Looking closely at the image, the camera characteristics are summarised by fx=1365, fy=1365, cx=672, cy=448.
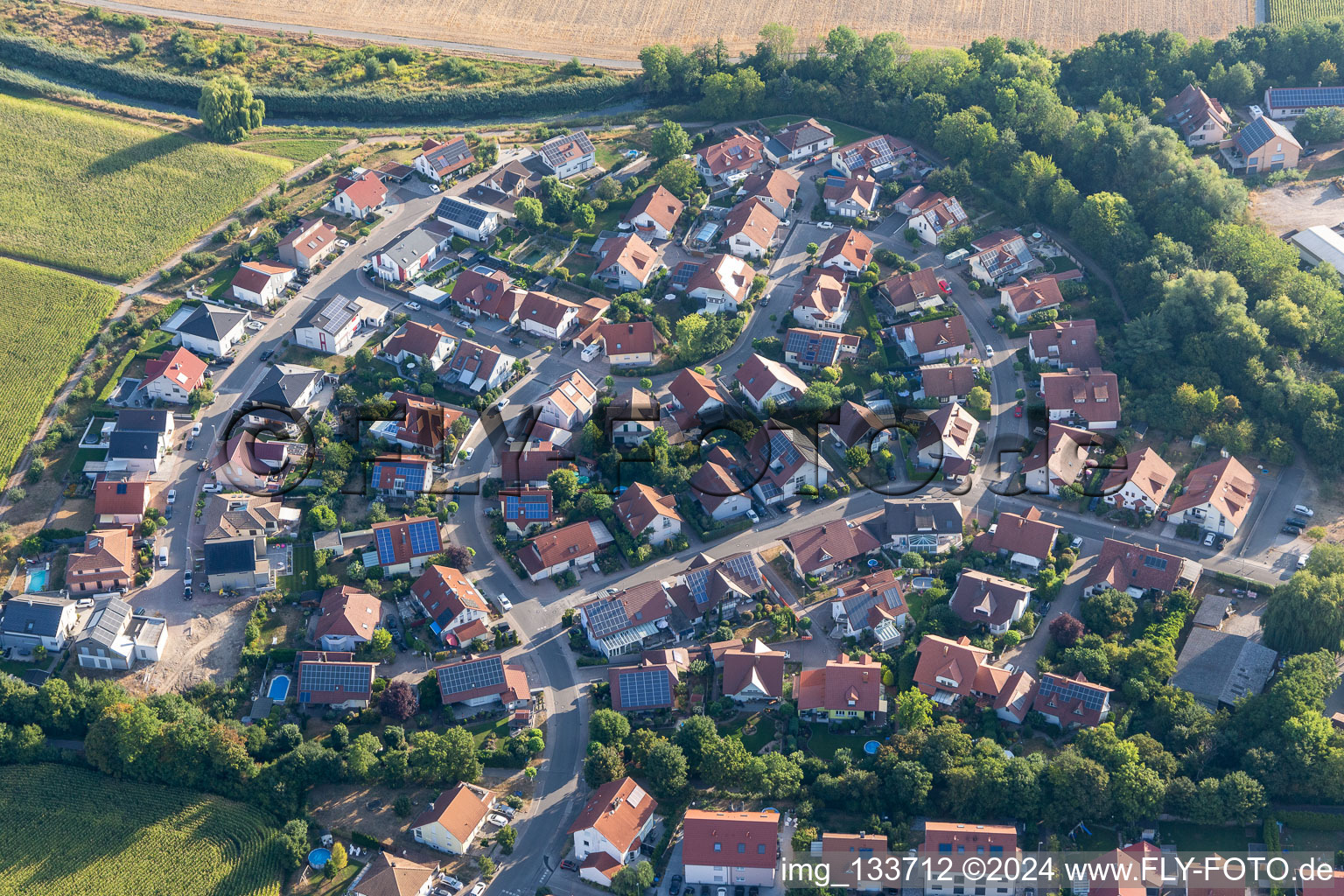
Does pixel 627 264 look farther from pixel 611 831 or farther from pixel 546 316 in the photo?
pixel 611 831

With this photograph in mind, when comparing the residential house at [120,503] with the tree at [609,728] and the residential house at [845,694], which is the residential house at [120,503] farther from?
the residential house at [845,694]

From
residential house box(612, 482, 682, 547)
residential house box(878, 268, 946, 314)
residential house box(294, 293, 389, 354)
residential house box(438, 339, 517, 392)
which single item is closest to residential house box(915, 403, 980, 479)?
residential house box(878, 268, 946, 314)

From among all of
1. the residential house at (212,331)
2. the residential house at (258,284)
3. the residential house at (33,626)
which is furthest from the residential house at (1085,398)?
the residential house at (33,626)

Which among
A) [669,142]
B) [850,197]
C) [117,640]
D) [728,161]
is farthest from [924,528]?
[117,640]

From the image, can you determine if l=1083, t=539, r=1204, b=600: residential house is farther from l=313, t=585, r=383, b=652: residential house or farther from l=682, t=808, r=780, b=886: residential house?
l=313, t=585, r=383, b=652: residential house

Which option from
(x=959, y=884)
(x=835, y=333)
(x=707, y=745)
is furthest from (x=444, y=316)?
(x=959, y=884)

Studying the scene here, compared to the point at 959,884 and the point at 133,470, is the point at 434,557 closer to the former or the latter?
the point at 133,470
